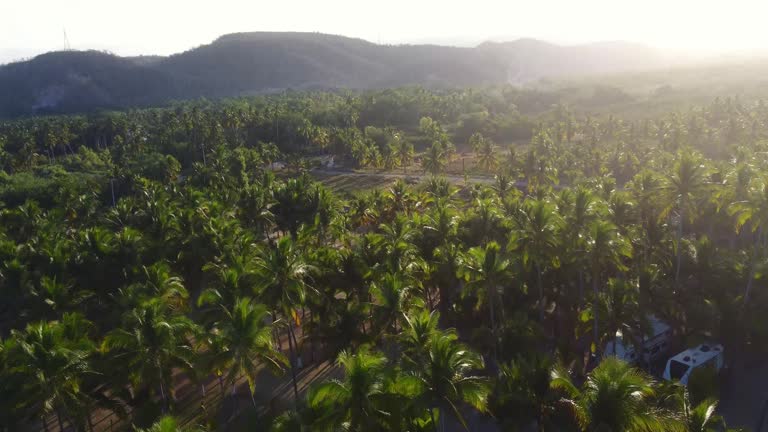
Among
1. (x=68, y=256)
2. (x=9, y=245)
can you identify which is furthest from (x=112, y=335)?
(x=9, y=245)

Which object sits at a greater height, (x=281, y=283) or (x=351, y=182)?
(x=281, y=283)

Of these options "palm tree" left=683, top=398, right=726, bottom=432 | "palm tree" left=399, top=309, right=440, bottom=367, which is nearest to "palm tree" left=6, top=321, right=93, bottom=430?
"palm tree" left=399, top=309, right=440, bottom=367

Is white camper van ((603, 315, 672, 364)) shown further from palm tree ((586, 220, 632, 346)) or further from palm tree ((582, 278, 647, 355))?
palm tree ((586, 220, 632, 346))

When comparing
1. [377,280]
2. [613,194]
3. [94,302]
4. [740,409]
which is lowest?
[740,409]

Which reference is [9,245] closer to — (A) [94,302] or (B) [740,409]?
(A) [94,302]

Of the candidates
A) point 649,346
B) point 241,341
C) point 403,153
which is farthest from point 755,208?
point 403,153

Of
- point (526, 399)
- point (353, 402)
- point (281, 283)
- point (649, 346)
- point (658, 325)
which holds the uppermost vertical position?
point (281, 283)

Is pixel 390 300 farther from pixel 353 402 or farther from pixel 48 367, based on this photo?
pixel 48 367
